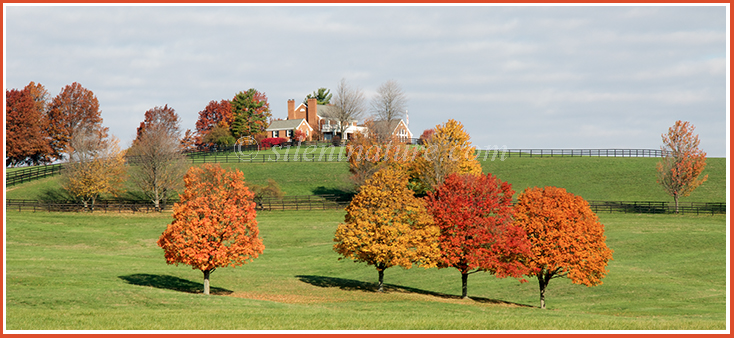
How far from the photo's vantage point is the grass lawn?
2211cm

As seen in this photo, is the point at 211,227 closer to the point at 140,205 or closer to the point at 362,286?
the point at 362,286

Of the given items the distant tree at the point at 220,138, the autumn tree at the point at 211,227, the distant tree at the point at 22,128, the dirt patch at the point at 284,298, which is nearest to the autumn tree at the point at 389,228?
the dirt patch at the point at 284,298

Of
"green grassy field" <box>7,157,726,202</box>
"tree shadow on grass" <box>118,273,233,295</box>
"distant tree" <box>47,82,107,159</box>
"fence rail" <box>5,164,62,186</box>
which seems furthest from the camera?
"distant tree" <box>47,82,107,159</box>

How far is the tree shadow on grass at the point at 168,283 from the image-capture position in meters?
33.1

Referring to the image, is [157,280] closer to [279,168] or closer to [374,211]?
[374,211]

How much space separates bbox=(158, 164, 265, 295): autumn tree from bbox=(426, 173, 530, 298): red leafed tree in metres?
10.0

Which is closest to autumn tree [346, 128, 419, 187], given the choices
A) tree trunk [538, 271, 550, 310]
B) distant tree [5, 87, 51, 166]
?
tree trunk [538, 271, 550, 310]

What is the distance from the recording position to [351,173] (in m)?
71.0

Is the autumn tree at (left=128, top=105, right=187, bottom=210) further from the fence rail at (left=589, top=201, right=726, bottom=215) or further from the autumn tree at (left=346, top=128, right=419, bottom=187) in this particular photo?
the fence rail at (left=589, top=201, right=726, bottom=215)

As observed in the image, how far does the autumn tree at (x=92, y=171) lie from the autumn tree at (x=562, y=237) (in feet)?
160

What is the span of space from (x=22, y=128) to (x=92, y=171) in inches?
1122

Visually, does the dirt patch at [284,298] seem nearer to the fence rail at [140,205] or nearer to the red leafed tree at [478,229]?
the red leafed tree at [478,229]

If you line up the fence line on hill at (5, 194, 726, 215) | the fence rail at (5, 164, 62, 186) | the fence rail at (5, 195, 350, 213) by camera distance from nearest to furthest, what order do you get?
the fence line on hill at (5, 194, 726, 215), the fence rail at (5, 195, 350, 213), the fence rail at (5, 164, 62, 186)

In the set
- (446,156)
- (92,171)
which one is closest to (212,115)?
(92,171)
